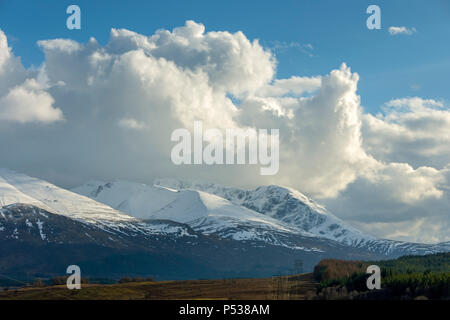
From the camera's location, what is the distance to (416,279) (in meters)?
174
